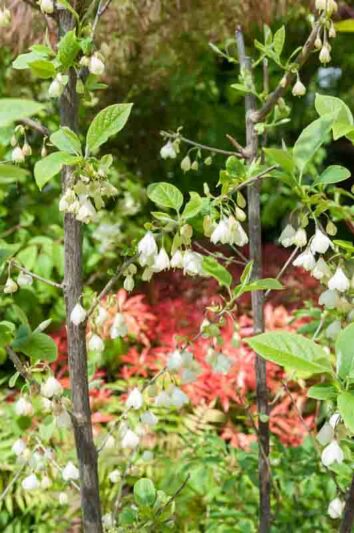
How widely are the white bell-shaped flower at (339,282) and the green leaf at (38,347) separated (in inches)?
12.5

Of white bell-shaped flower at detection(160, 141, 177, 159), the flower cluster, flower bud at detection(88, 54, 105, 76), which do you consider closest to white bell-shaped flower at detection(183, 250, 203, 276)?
the flower cluster

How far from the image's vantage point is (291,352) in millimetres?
676

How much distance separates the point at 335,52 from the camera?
4.04 meters

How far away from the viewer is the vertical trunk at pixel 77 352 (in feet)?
2.81

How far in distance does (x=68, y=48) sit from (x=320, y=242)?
1.11ft

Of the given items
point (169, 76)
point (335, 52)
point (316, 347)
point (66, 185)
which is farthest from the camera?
point (335, 52)

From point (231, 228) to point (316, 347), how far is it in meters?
0.21

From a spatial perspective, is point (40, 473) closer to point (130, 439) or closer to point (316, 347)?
point (130, 439)

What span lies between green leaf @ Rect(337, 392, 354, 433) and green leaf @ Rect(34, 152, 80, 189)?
1.08 ft

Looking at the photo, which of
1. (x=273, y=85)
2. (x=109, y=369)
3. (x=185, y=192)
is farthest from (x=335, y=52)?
(x=109, y=369)

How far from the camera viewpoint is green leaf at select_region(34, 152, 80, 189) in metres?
0.70

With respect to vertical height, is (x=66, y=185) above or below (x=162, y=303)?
Result: above

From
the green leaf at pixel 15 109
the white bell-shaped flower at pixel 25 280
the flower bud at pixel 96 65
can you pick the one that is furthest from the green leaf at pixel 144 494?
the green leaf at pixel 15 109

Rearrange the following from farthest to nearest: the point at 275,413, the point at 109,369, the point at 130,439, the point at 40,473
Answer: the point at 109,369 → the point at 275,413 → the point at 40,473 → the point at 130,439
